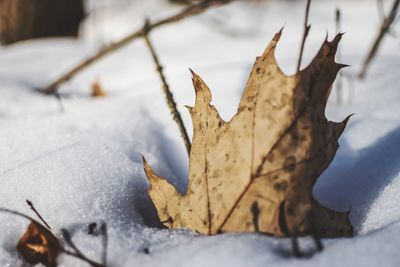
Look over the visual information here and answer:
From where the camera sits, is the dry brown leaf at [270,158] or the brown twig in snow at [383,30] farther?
the brown twig in snow at [383,30]

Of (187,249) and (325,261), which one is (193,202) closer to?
(187,249)

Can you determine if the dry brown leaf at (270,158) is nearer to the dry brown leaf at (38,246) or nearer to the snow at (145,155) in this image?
the snow at (145,155)

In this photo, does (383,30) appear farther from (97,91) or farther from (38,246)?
(38,246)

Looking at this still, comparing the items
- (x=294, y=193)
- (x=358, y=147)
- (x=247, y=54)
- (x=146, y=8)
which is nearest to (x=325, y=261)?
(x=294, y=193)

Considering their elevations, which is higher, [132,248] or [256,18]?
[256,18]

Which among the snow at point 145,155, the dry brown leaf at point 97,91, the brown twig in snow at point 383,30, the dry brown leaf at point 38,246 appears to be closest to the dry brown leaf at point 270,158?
the snow at point 145,155
